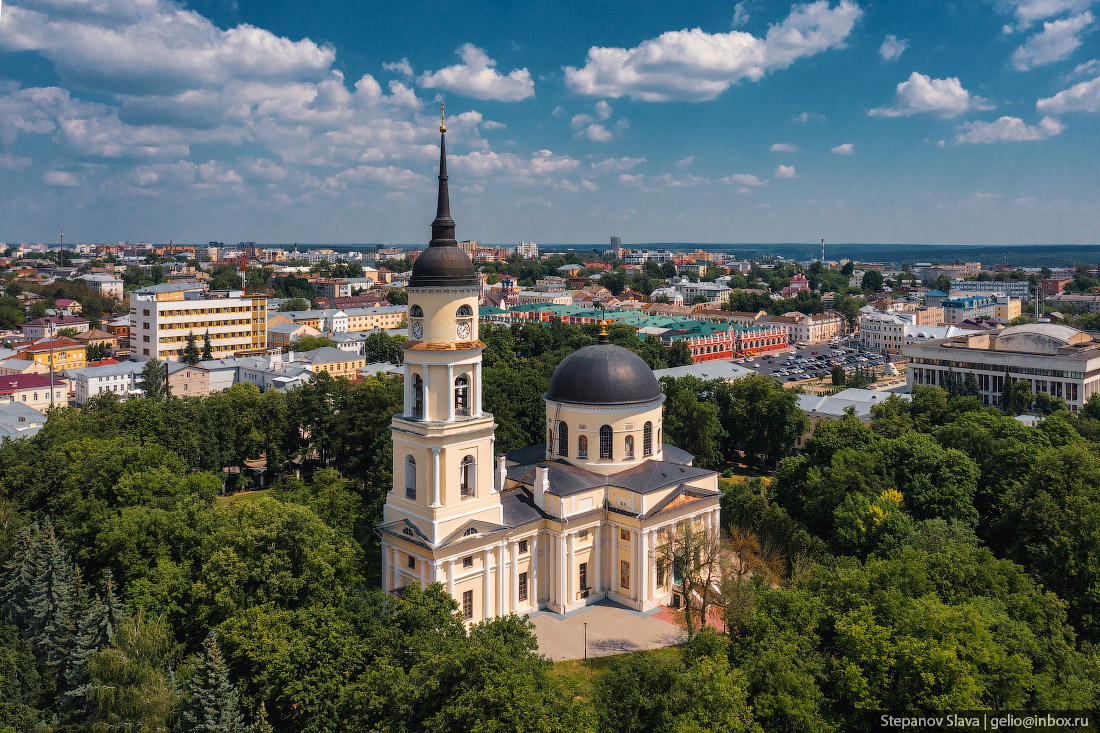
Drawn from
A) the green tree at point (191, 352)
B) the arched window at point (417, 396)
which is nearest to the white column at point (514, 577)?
the arched window at point (417, 396)

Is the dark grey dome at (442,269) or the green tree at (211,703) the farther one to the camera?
the dark grey dome at (442,269)

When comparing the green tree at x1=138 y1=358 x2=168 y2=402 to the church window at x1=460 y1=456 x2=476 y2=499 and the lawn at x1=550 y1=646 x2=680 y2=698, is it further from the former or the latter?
the lawn at x1=550 y1=646 x2=680 y2=698

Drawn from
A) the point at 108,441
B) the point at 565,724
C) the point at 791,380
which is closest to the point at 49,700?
the point at 108,441

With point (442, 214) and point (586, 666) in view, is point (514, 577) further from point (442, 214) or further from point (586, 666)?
point (442, 214)

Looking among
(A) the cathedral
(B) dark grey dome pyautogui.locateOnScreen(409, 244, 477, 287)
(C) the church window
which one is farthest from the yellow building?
(C) the church window

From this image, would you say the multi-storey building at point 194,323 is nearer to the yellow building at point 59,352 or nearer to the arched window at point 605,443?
the yellow building at point 59,352
